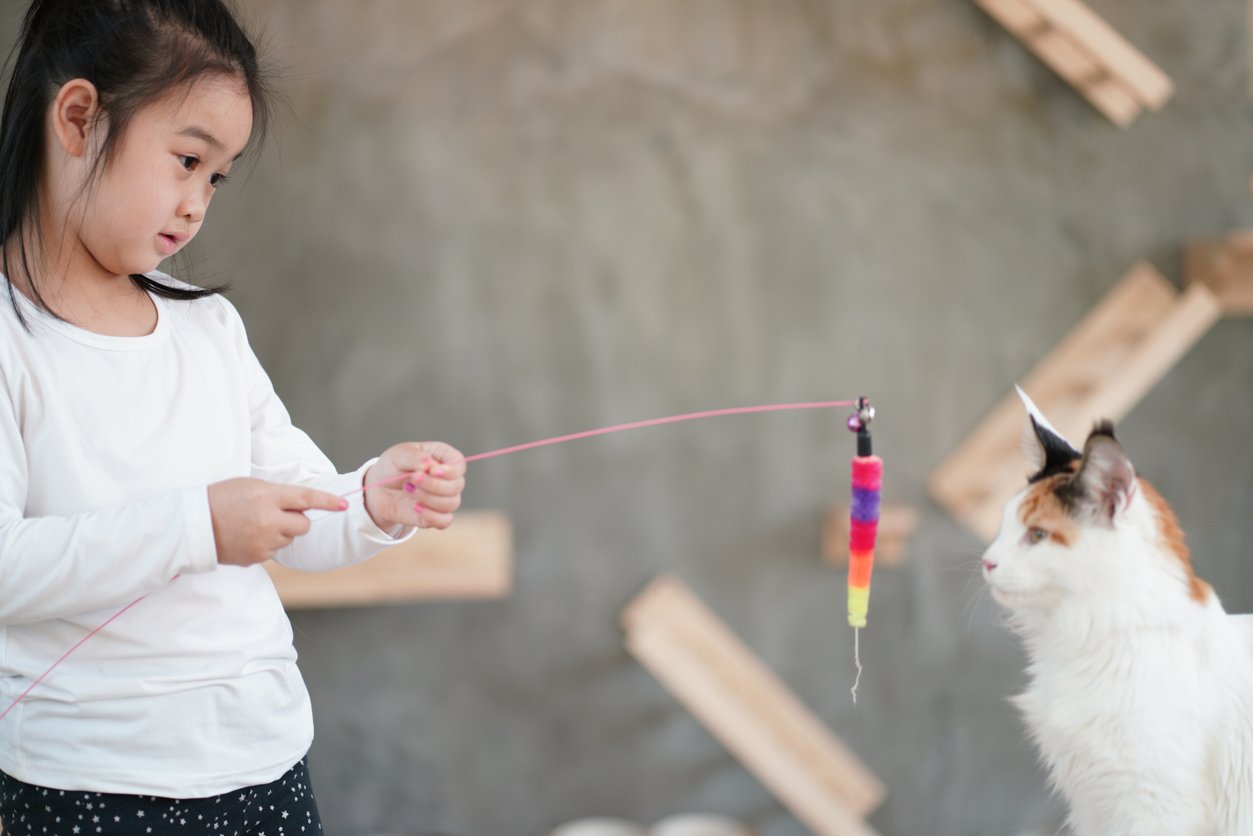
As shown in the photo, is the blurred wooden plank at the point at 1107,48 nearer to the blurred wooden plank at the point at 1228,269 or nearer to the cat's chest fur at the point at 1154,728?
the blurred wooden plank at the point at 1228,269

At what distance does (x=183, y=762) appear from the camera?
0.87 metres

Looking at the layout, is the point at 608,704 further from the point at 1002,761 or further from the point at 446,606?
the point at 1002,761

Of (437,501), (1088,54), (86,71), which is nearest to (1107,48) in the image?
(1088,54)

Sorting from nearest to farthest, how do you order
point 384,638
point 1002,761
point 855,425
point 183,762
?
point 183,762 < point 855,425 < point 384,638 < point 1002,761

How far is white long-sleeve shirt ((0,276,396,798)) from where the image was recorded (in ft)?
2.61

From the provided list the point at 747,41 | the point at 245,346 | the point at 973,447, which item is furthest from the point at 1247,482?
the point at 245,346

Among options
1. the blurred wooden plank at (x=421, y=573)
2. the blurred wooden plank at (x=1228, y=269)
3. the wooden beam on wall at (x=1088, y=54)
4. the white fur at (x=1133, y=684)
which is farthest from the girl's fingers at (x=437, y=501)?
the blurred wooden plank at (x=1228, y=269)

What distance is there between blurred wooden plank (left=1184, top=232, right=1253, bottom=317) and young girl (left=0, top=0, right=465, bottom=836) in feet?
6.64

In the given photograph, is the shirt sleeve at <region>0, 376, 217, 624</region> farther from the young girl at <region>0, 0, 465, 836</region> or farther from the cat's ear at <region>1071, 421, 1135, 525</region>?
the cat's ear at <region>1071, 421, 1135, 525</region>

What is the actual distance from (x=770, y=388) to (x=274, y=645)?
Result: 1.48 m

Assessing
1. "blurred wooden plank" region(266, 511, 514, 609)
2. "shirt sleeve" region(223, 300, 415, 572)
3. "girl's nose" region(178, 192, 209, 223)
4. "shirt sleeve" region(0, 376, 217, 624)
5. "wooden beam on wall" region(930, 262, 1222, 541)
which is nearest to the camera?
"shirt sleeve" region(0, 376, 217, 624)

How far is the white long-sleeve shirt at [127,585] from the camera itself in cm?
79

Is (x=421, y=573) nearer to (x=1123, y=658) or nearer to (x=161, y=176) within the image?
(x=161, y=176)

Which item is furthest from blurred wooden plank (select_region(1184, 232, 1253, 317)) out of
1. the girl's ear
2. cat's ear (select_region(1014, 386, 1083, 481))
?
the girl's ear
